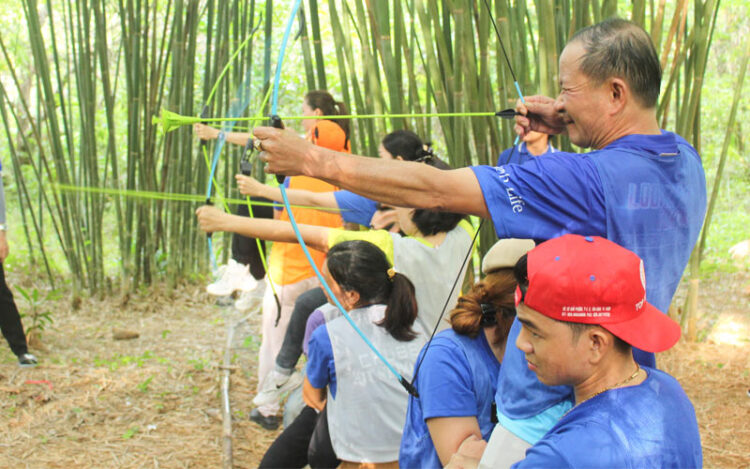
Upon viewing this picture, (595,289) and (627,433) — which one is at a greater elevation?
(595,289)

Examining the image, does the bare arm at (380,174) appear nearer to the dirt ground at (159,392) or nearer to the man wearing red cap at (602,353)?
the man wearing red cap at (602,353)

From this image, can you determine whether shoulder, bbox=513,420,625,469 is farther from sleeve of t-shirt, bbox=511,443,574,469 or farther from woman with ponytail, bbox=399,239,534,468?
woman with ponytail, bbox=399,239,534,468

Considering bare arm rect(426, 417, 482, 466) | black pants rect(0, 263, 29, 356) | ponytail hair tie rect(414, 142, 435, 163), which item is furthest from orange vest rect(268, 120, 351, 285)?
bare arm rect(426, 417, 482, 466)

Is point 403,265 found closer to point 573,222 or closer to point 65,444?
point 573,222

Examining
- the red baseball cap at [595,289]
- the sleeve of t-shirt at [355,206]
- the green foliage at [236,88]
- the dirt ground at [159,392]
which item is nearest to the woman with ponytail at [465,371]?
the red baseball cap at [595,289]

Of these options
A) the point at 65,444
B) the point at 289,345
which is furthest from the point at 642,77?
the point at 65,444

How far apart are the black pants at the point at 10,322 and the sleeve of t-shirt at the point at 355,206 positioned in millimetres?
1742

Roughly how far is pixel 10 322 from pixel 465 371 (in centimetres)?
269

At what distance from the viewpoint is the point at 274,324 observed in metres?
2.75

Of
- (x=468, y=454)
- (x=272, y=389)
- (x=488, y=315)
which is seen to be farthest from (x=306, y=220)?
(x=468, y=454)

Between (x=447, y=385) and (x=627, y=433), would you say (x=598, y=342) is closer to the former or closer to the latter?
(x=627, y=433)

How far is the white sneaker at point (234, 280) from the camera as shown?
12.1ft

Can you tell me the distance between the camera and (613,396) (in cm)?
89

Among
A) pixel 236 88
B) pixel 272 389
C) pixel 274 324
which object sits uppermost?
pixel 236 88
